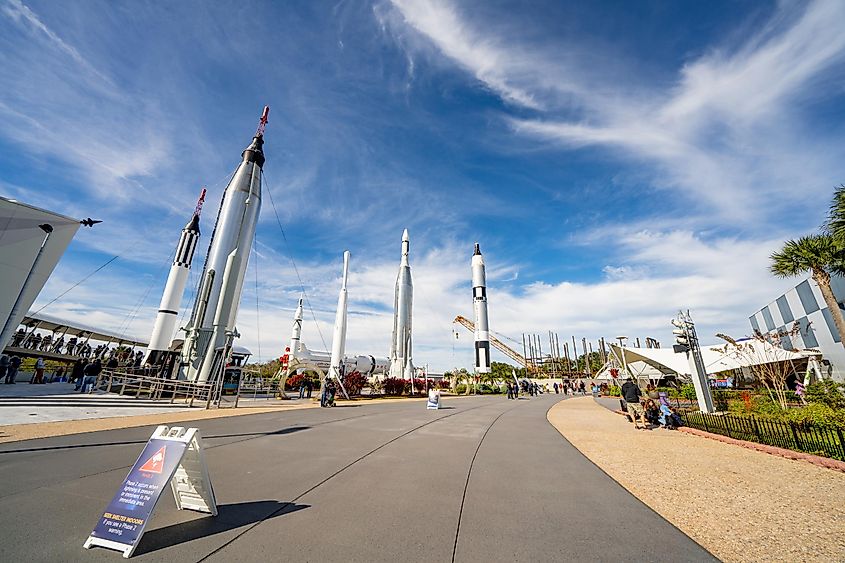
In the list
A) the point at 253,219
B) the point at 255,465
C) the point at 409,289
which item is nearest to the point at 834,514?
the point at 255,465

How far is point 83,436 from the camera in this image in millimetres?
8617

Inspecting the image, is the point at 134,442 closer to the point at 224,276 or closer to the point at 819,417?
the point at 819,417

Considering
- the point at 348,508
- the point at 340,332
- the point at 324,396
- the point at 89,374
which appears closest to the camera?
the point at 348,508

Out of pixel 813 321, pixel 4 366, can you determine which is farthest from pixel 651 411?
pixel 4 366

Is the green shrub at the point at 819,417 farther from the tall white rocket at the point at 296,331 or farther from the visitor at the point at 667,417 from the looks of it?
the tall white rocket at the point at 296,331

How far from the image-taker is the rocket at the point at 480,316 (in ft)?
208

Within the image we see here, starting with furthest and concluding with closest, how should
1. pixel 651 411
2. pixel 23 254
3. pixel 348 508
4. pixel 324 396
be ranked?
pixel 324 396, pixel 23 254, pixel 651 411, pixel 348 508

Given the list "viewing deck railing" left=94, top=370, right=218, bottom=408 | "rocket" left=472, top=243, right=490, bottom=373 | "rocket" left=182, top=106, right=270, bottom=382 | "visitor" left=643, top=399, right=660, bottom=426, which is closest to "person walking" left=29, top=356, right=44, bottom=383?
"viewing deck railing" left=94, top=370, right=218, bottom=408

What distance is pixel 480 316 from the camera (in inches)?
2581

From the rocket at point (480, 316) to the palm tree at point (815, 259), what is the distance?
46592 mm

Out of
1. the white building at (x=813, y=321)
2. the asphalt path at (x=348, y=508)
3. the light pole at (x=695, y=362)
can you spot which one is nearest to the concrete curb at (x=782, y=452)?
the asphalt path at (x=348, y=508)

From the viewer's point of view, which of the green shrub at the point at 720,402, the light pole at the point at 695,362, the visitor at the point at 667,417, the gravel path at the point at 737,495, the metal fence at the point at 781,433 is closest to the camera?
the gravel path at the point at 737,495

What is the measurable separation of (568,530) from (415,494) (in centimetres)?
212

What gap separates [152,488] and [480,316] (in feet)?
209
